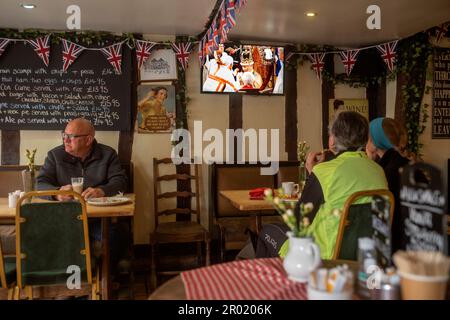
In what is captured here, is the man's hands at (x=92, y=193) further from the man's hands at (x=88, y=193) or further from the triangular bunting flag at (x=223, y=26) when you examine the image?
the triangular bunting flag at (x=223, y=26)

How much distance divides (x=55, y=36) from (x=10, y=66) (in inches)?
22.0

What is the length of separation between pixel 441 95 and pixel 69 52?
13.6 feet

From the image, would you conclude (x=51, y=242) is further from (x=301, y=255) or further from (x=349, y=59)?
(x=349, y=59)

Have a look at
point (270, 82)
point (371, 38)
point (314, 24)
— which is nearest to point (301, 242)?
point (314, 24)

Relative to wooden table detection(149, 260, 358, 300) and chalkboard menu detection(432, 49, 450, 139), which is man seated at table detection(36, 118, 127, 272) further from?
chalkboard menu detection(432, 49, 450, 139)

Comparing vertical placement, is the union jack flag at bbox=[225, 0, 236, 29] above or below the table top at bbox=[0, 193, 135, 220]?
above

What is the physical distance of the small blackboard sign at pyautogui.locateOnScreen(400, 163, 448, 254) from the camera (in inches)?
46.5

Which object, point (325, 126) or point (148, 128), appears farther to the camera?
point (325, 126)

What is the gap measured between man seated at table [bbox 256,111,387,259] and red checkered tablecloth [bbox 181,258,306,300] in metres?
0.59

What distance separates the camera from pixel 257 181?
492 cm

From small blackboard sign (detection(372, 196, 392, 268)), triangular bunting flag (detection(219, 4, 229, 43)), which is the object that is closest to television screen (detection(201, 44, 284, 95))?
triangular bunting flag (detection(219, 4, 229, 43))

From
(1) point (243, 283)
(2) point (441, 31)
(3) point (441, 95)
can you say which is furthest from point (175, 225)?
(2) point (441, 31)

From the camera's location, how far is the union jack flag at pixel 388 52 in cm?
494
